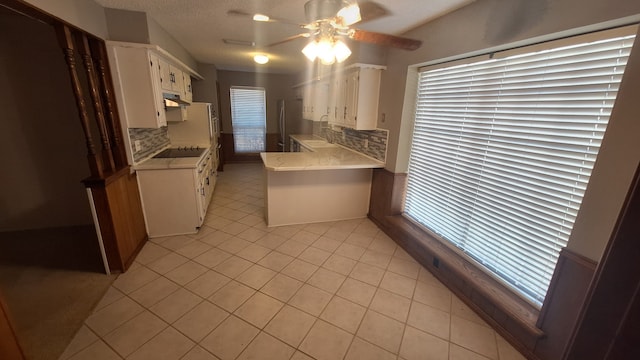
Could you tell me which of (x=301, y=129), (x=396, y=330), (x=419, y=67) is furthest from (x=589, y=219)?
(x=301, y=129)

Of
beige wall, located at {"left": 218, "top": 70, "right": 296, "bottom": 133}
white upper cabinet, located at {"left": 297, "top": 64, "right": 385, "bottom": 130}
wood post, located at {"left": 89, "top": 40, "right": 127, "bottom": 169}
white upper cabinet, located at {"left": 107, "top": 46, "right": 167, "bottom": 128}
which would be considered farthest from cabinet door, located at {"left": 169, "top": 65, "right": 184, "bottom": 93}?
beige wall, located at {"left": 218, "top": 70, "right": 296, "bottom": 133}

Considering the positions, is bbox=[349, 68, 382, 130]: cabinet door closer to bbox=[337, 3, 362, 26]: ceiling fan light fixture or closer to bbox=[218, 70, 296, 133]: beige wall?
bbox=[337, 3, 362, 26]: ceiling fan light fixture

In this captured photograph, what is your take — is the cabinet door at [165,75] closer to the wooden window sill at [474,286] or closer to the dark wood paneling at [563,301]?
the wooden window sill at [474,286]

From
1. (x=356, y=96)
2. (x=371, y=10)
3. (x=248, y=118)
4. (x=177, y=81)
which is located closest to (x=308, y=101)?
(x=248, y=118)

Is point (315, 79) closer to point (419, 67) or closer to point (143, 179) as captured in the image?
point (419, 67)

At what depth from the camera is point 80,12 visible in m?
1.95

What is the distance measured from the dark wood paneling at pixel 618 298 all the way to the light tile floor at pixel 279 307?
132cm

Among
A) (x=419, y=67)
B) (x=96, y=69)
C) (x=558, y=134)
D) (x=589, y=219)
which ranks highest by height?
(x=419, y=67)

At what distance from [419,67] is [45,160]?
445cm

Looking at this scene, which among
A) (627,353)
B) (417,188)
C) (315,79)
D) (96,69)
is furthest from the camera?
(315,79)

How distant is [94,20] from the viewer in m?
2.15

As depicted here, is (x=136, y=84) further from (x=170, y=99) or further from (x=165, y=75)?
(x=170, y=99)

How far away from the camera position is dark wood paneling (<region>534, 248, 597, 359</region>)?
1384 millimetres

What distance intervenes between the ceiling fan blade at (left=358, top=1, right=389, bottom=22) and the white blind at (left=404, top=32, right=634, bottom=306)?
2.55 feet
